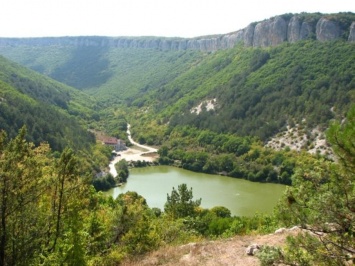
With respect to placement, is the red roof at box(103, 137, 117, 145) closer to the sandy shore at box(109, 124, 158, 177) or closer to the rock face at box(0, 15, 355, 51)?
the sandy shore at box(109, 124, 158, 177)

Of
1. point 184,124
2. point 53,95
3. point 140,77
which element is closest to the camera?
point 184,124

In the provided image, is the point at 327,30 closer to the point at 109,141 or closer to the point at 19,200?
the point at 109,141

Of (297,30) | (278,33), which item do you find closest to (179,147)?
(297,30)

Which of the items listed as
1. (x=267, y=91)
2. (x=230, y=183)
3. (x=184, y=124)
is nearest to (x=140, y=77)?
(x=184, y=124)

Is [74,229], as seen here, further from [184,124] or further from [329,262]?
[184,124]

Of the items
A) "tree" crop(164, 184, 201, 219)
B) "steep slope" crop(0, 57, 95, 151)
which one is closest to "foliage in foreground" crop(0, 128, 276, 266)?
"tree" crop(164, 184, 201, 219)

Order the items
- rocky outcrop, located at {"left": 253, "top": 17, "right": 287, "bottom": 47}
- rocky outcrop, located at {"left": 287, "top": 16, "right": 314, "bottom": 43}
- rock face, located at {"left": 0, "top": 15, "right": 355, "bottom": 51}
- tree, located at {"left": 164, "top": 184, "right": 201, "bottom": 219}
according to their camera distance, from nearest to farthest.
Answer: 1. tree, located at {"left": 164, "top": 184, "right": 201, "bottom": 219}
2. rock face, located at {"left": 0, "top": 15, "right": 355, "bottom": 51}
3. rocky outcrop, located at {"left": 287, "top": 16, "right": 314, "bottom": 43}
4. rocky outcrop, located at {"left": 253, "top": 17, "right": 287, "bottom": 47}

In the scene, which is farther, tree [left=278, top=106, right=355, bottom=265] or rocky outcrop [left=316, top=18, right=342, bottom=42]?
rocky outcrop [left=316, top=18, right=342, bottom=42]
